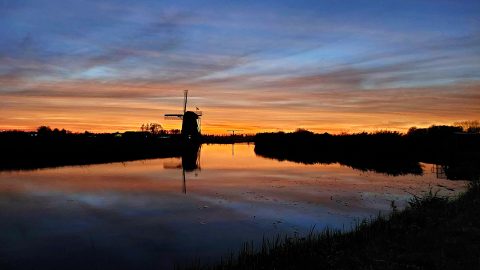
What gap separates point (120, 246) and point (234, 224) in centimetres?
517

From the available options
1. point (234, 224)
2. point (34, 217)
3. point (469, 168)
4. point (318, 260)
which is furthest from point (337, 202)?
point (469, 168)

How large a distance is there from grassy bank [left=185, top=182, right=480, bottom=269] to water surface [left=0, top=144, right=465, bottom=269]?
2454 mm

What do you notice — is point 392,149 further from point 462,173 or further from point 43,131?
point 43,131

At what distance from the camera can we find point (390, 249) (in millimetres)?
11008

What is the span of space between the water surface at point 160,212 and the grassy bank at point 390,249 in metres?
2.45

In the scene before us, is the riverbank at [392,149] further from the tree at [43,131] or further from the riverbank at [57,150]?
the tree at [43,131]

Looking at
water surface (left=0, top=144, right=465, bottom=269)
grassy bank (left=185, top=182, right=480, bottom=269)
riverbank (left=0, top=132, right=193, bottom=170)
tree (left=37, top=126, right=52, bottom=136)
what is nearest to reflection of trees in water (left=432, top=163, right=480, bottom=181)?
water surface (left=0, top=144, right=465, bottom=269)

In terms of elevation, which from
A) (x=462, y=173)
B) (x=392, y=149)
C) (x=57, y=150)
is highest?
(x=392, y=149)

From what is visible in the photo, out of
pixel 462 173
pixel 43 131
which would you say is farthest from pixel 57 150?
pixel 462 173

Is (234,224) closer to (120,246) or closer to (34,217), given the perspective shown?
(120,246)

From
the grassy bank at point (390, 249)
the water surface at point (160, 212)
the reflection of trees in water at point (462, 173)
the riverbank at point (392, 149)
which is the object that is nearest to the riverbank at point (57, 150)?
the water surface at point (160, 212)

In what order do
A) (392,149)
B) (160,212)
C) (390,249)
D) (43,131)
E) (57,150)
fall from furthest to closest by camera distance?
(43,131)
(392,149)
(57,150)
(160,212)
(390,249)

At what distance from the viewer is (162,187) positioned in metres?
29.5

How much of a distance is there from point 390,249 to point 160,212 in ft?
39.2
